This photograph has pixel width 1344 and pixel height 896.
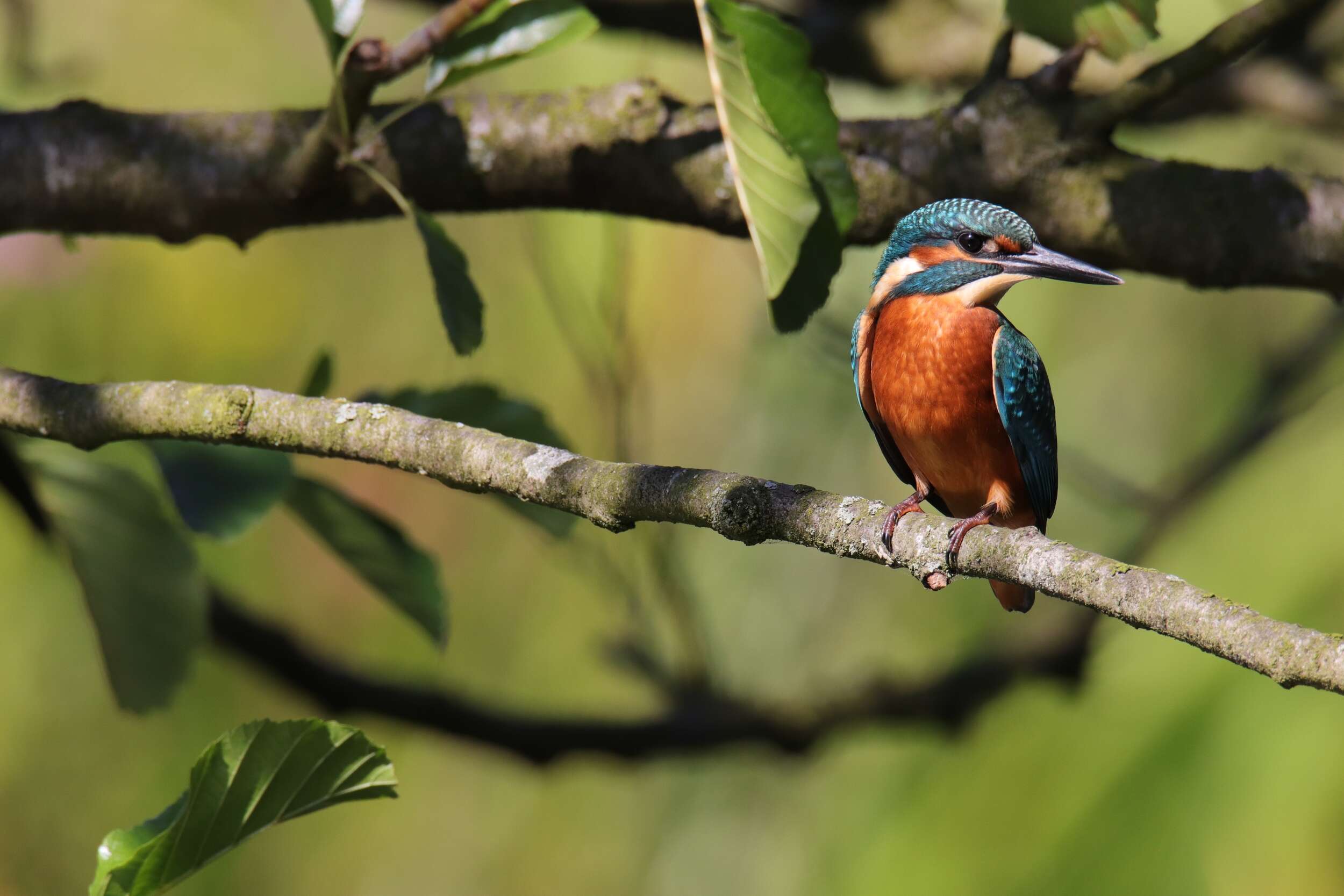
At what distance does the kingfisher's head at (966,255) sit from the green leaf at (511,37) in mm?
526

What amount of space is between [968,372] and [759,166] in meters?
0.45

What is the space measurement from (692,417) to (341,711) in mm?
2004

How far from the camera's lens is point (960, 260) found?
5.48 ft

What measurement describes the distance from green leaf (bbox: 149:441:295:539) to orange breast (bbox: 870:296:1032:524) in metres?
0.83

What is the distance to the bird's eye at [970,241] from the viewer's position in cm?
A: 165

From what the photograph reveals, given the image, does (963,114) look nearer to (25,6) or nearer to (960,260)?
(960,260)

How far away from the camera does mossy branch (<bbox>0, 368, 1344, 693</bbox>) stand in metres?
0.80

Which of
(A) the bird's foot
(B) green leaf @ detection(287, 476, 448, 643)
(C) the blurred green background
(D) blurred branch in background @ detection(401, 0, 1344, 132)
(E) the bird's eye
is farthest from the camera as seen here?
(C) the blurred green background

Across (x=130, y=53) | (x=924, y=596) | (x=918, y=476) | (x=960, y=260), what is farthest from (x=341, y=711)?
(x=130, y=53)

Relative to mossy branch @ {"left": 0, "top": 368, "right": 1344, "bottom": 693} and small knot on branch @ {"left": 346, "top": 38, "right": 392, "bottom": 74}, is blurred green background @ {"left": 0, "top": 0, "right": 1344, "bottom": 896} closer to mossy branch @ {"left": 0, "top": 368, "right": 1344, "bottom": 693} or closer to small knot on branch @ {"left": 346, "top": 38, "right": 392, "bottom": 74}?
small knot on branch @ {"left": 346, "top": 38, "right": 392, "bottom": 74}

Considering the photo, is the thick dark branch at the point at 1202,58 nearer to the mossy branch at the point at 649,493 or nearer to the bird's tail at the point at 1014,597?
the bird's tail at the point at 1014,597

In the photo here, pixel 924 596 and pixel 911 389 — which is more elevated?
pixel 911 389

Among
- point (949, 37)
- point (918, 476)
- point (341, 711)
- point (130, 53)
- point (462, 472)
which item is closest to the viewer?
point (462, 472)

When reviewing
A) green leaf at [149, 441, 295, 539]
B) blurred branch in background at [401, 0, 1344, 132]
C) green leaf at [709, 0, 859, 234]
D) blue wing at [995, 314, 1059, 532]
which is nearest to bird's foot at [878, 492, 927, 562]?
green leaf at [709, 0, 859, 234]
